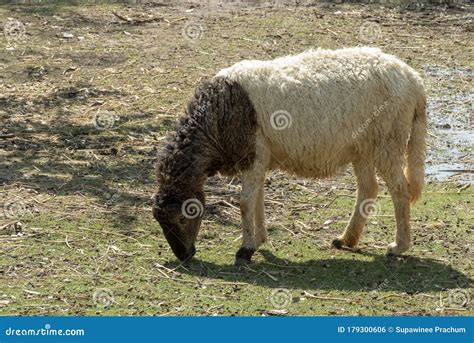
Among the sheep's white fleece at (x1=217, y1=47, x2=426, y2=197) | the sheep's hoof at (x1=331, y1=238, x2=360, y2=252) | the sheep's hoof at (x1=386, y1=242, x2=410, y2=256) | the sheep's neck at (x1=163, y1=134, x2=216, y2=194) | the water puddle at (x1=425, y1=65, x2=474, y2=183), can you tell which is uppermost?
the sheep's white fleece at (x1=217, y1=47, x2=426, y2=197)

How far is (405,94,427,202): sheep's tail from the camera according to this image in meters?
9.59

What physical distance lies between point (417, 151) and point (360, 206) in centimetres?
77

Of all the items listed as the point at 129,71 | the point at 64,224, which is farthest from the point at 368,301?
the point at 129,71

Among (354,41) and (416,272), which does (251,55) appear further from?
(416,272)

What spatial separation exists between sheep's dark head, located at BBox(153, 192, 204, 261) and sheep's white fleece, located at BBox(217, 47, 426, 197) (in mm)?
859

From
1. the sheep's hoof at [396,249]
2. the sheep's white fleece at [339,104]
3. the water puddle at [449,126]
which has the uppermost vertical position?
the sheep's white fleece at [339,104]

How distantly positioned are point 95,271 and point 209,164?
4.51 feet

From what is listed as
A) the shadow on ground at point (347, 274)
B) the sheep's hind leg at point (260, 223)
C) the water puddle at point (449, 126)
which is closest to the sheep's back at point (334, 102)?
the sheep's hind leg at point (260, 223)

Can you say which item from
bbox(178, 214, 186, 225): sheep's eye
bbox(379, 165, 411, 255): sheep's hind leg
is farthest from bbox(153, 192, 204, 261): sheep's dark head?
bbox(379, 165, 411, 255): sheep's hind leg

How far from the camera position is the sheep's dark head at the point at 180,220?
938 cm

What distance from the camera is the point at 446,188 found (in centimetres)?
1152

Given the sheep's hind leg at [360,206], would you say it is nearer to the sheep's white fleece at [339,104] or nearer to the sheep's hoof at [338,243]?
the sheep's hoof at [338,243]

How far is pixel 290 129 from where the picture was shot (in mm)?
9391

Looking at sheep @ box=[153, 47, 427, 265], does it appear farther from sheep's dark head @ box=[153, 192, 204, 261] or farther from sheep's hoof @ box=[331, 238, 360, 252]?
sheep's hoof @ box=[331, 238, 360, 252]
